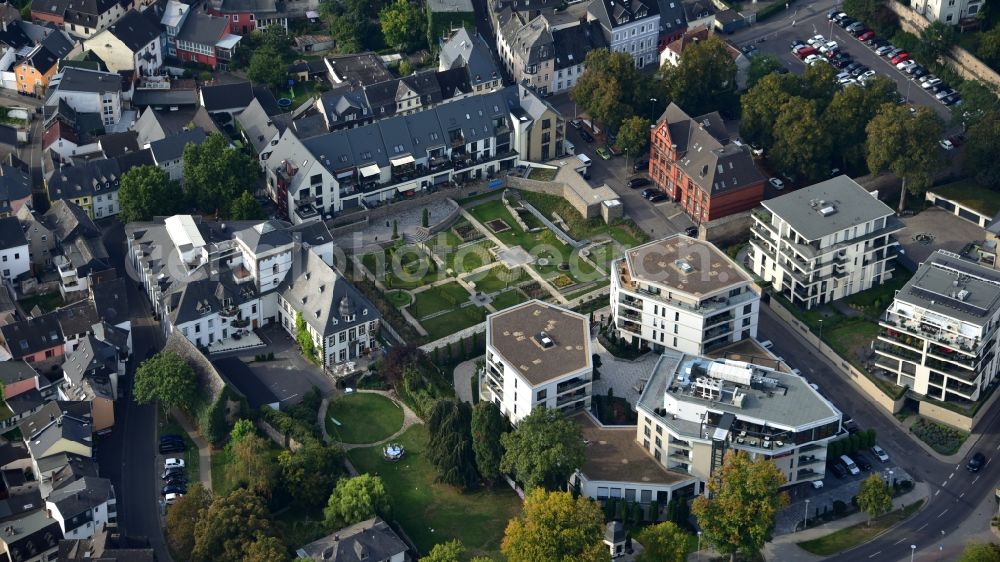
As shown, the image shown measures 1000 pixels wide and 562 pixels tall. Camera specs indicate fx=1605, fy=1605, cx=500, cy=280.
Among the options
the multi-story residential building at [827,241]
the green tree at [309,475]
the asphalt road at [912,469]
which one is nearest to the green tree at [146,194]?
the green tree at [309,475]

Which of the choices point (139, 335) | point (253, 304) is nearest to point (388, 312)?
point (253, 304)

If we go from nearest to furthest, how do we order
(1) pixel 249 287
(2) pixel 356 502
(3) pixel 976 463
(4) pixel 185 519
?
(4) pixel 185 519, (2) pixel 356 502, (3) pixel 976 463, (1) pixel 249 287

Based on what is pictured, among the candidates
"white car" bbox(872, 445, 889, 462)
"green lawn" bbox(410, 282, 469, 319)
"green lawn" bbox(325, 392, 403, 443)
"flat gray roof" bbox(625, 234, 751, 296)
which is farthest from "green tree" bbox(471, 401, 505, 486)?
"white car" bbox(872, 445, 889, 462)

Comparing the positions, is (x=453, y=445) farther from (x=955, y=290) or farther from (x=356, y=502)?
(x=955, y=290)

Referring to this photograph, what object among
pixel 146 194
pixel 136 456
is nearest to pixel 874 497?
pixel 136 456

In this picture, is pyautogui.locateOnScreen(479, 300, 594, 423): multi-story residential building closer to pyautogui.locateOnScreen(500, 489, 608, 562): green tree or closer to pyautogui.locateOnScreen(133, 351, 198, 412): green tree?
pyautogui.locateOnScreen(500, 489, 608, 562): green tree
